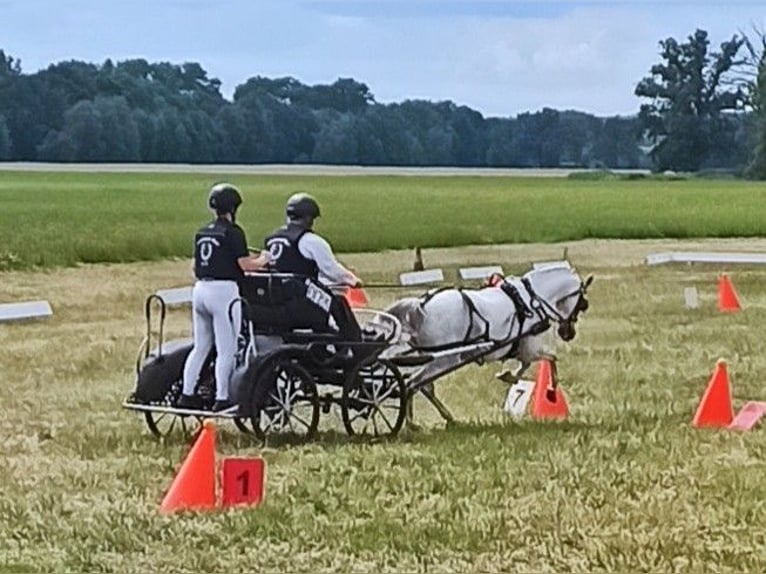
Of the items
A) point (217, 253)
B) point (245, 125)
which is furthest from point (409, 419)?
point (245, 125)

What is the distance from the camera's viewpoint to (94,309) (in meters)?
19.0

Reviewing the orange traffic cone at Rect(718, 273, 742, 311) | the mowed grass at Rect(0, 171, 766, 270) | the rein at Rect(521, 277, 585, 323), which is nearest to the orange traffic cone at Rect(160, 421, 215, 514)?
the rein at Rect(521, 277, 585, 323)

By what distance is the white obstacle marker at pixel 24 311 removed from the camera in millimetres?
17119

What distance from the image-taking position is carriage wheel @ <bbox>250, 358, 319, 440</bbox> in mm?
9258

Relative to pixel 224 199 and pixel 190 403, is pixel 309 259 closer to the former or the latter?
pixel 224 199

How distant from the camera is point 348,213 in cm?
4094

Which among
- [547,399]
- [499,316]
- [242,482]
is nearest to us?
[242,482]

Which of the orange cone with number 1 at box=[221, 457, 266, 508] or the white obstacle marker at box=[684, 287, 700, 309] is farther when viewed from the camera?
the white obstacle marker at box=[684, 287, 700, 309]

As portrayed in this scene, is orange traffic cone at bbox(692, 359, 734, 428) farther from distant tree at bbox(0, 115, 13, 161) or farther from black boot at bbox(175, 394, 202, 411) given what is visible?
distant tree at bbox(0, 115, 13, 161)

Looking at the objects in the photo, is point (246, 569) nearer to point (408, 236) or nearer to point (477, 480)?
point (477, 480)

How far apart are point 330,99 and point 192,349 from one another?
43.8m

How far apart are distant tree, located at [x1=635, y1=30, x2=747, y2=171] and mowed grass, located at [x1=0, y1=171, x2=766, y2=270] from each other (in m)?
33.5

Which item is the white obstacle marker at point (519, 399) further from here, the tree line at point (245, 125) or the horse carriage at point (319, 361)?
the tree line at point (245, 125)

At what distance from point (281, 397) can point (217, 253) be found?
886 mm
